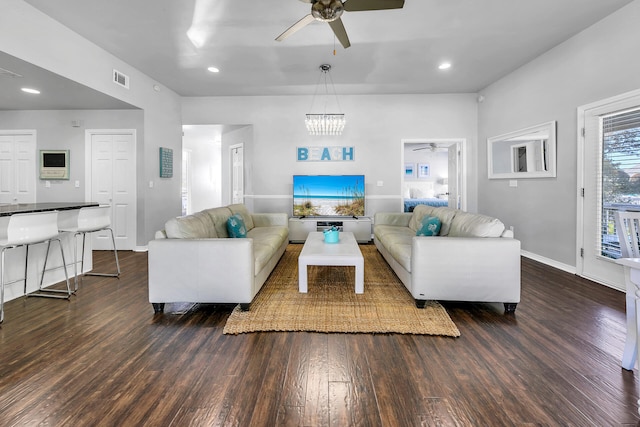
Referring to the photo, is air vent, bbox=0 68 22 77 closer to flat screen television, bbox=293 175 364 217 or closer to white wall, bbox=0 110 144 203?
white wall, bbox=0 110 144 203

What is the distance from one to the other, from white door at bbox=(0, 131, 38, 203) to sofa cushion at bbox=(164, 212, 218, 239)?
13.5ft

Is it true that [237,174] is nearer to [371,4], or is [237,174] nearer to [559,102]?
[371,4]

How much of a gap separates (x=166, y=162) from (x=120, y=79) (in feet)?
4.91

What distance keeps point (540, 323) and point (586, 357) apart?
47cm

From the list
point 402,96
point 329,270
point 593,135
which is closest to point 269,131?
point 402,96

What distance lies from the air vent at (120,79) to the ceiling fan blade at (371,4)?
353 centimetres

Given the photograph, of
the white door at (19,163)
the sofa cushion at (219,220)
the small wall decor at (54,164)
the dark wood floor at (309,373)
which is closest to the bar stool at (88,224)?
the dark wood floor at (309,373)

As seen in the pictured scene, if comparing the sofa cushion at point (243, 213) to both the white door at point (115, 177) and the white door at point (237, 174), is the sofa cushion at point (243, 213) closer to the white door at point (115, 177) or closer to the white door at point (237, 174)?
the white door at point (237, 174)

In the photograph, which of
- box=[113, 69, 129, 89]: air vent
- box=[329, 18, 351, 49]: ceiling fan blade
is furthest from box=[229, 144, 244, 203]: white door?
box=[329, 18, 351, 49]: ceiling fan blade

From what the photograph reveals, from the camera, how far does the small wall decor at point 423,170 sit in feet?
32.3

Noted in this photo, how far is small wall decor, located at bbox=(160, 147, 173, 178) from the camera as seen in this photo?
17.4 feet

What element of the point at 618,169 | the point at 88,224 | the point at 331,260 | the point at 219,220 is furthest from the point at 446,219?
the point at 88,224

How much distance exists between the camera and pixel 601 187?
3.33 metres

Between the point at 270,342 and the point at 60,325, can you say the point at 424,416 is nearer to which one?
the point at 270,342
